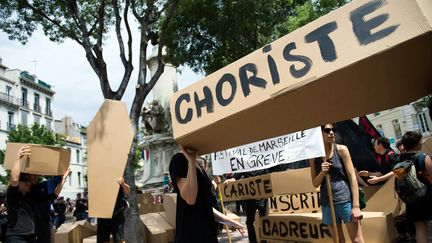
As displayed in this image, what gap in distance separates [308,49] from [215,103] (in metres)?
0.66

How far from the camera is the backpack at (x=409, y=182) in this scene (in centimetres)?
389

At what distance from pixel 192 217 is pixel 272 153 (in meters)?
4.19

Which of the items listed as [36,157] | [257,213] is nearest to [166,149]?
[257,213]

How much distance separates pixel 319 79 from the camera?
1.81 metres

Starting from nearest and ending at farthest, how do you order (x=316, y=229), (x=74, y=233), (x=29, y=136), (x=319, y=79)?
(x=319, y=79), (x=316, y=229), (x=74, y=233), (x=29, y=136)

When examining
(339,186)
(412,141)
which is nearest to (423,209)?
(412,141)

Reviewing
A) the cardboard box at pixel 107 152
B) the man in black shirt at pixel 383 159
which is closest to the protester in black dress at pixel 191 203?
the cardboard box at pixel 107 152

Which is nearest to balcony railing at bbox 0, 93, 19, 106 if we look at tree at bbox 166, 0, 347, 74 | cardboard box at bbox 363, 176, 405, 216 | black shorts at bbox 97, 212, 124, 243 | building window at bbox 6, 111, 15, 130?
building window at bbox 6, 111, 15, 130

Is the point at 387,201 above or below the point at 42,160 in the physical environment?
below

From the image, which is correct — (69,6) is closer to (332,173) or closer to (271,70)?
(332,173)

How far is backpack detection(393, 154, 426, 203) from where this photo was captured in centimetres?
389

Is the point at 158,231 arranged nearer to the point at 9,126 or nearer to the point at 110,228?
the point at 110,228

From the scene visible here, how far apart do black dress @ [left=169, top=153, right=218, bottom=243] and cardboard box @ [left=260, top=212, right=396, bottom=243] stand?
240 centimetres

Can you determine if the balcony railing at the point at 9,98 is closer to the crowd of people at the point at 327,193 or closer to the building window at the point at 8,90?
the building window at the point at 8,90
